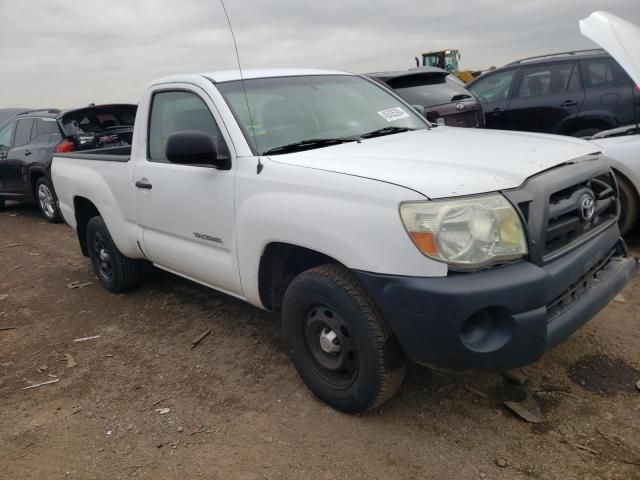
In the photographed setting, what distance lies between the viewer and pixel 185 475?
8.39 ft

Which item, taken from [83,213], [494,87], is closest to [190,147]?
[83,213]

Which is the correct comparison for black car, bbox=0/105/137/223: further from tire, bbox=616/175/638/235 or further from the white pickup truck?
tire, bbox=616/175/638/235

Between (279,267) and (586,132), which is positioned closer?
(279,267)

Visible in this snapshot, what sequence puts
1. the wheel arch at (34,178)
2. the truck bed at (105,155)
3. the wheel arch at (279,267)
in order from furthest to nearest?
the wheel arch at (34,178)
the truck bed at (105,155)
the wheel arch at (279,267)

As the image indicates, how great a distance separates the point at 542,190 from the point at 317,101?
170cm

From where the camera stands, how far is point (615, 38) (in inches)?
122

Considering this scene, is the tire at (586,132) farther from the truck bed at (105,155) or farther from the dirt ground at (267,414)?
the truck bed at (105,155)

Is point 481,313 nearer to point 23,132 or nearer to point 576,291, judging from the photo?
point 576,291

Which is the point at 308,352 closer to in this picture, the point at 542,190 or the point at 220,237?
the point at 220,237

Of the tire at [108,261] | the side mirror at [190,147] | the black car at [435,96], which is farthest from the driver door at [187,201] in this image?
the black car at [435,96]

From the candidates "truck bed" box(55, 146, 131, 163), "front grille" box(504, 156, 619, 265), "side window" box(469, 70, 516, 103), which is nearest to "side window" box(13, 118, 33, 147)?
"truck bed" box(55, 146, 131, 163)

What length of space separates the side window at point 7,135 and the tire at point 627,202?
9328 mm

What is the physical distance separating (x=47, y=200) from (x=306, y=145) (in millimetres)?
7251

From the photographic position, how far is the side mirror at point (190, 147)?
9.82ft
